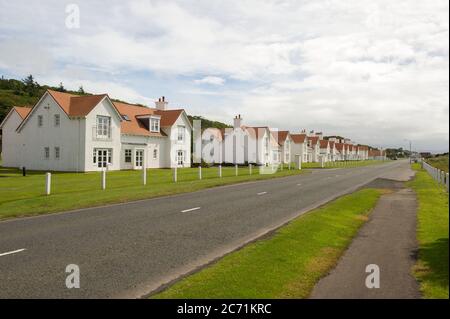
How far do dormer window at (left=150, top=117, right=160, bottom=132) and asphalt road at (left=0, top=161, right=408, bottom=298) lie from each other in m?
34.2

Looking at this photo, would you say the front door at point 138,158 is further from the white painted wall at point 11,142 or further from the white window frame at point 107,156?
the white painted wall at point 11,142

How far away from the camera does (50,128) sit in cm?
4166

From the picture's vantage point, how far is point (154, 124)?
5072 cm

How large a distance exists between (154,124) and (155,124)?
26 centimetres

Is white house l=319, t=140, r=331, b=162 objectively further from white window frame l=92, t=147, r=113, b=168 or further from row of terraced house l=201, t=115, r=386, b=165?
white window frame l=92, t=147, r=113, b=168

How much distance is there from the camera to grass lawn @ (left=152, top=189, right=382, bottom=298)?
6.17 metres

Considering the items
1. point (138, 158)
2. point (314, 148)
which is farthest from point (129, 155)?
point (314, 148)

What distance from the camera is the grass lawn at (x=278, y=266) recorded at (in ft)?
20.3

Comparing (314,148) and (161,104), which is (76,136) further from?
(314,148)

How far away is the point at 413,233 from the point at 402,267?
11.8ft

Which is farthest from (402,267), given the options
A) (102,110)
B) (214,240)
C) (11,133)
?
(11,133)

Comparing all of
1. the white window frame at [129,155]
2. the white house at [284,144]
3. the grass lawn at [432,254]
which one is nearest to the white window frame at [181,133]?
the white window frame at [129,155]

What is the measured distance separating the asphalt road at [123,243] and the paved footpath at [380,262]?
253 centimetres
